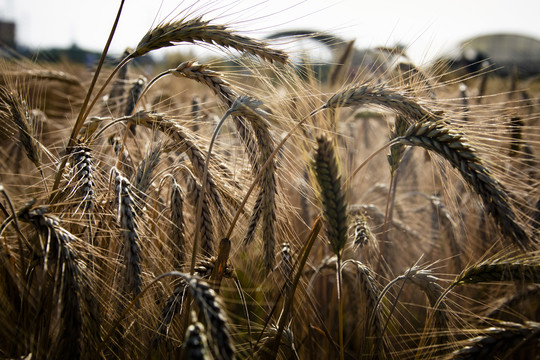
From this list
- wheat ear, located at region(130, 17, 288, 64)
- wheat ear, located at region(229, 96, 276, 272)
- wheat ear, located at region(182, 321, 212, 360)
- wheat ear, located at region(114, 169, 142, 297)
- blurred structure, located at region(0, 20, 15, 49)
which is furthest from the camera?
blurred structure, located at region(0, 20, 15, 49)

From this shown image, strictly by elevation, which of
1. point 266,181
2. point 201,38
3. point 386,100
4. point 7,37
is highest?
point 7,37

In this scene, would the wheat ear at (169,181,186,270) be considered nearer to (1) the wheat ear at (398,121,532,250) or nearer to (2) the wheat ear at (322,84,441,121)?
(2) the wheat ear at (322,84,441,121)

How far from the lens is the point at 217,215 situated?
5.11 ft

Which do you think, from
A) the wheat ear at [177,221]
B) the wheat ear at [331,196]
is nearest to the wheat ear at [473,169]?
the wheat ear at [331,196]

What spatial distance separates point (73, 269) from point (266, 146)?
0.75 metres

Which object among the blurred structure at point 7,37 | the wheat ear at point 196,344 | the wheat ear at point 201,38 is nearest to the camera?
the wheat ear at point 196,344

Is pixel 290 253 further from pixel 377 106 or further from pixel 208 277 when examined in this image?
Result: pixel 377 106

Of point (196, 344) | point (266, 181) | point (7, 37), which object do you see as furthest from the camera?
point (7, 37)

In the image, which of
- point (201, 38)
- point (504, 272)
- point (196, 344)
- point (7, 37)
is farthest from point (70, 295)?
point (7, 37)

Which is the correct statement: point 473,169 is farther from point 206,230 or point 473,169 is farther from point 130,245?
point 130,245

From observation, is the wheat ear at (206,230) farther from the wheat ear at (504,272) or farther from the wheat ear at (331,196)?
the wheat ear at (504,272)

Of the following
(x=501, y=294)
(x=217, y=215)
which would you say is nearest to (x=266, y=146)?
(x=217, y=215)

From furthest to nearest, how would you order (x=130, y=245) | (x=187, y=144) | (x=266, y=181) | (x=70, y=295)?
(x=187, y=144) → (x=266, y=181) → (x=130, y=245) → (x=70, y=295)

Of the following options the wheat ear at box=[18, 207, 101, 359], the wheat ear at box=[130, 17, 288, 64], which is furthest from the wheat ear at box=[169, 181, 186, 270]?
the wheat ear at box=[130, 17, 288, 64]
